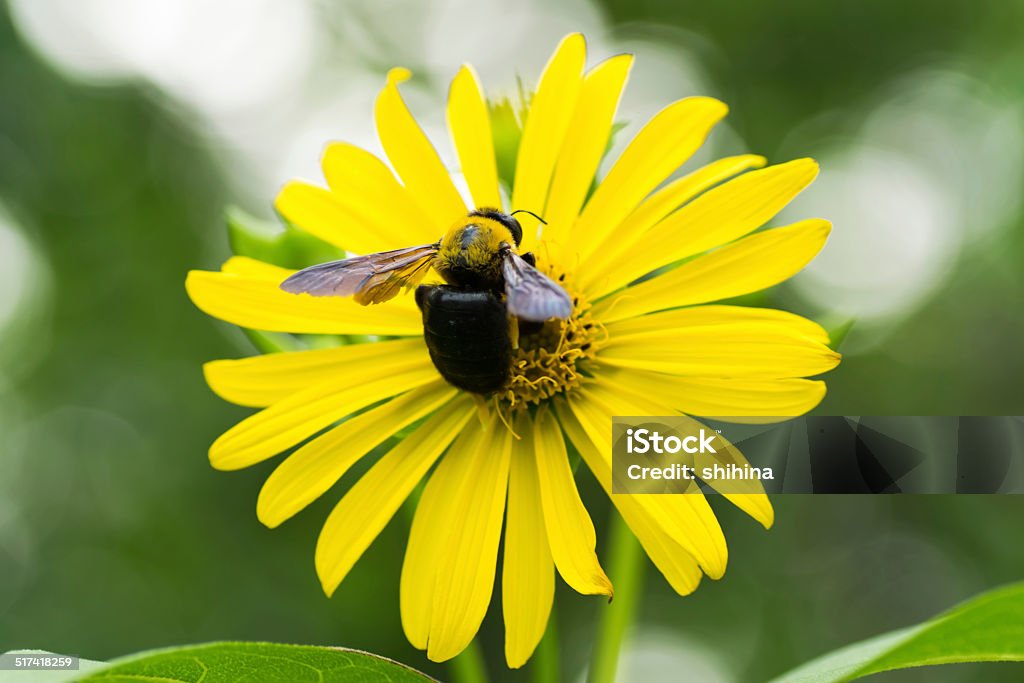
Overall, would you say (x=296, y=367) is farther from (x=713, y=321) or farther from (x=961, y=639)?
(x=961, y=639)

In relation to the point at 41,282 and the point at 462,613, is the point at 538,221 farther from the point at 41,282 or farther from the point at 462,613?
the point at 41,282

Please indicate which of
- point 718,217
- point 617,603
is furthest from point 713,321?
point 617,603

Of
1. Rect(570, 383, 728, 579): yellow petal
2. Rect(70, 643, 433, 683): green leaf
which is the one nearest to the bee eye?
Rect(570, 383, 728, 579): yellow petal

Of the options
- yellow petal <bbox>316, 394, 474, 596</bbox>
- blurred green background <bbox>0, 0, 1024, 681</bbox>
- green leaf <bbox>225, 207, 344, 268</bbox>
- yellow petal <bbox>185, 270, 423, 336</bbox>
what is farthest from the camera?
blurred green background <bbox>0, 0, 1024, 681</bbox>

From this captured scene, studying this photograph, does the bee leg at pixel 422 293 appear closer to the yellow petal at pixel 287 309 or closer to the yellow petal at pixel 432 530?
the yellow petal at pixel 287 309

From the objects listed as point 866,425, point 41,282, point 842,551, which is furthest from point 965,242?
point 41,282

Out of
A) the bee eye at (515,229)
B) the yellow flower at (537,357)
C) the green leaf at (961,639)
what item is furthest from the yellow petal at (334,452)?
the green leaf at (961,639)

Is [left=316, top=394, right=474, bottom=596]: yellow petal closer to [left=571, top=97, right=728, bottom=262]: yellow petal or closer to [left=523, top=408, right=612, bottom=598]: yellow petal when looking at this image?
[left=523, top=408, right=612, bottom=598]: yellow petal
